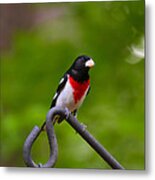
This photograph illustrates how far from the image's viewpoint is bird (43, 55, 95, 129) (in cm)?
215

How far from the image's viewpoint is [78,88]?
2.14 meters

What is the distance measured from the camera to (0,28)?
229 centimetres

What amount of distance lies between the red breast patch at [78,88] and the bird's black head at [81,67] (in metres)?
0.02

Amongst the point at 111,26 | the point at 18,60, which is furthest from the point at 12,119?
the point at 111,26

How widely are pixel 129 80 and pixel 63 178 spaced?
19.1 inches

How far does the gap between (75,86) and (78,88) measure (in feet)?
0.05

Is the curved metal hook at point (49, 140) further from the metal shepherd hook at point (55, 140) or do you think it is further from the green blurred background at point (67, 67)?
the green blurred background at point (67, 67)

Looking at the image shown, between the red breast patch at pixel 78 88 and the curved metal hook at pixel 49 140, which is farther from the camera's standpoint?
the red breast patch at pixel 78 88

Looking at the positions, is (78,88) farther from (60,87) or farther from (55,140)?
(55,140)

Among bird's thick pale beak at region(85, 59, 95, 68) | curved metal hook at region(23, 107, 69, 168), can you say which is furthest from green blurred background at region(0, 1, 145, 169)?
curved metal hook at region(23, 107, 69, 168)

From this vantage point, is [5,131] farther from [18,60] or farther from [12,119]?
[18,60]

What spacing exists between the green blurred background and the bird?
0.03 meters

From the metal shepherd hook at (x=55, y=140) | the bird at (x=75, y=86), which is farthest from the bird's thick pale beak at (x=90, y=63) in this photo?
the metal shepherd hook at (x=55, y=140)

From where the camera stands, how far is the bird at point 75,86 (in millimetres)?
2148
